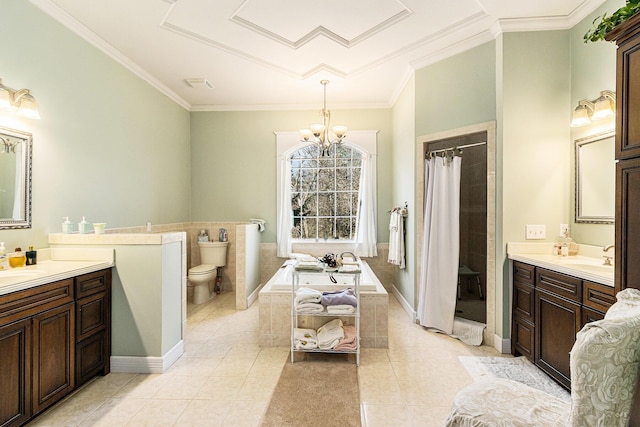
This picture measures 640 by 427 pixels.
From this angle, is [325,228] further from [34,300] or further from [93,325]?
[34,300]

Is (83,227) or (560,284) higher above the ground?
(83,227)

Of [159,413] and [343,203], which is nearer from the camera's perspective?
[159,413]

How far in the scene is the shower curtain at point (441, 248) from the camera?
130 inches

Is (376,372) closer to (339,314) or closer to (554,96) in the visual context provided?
(339,314)

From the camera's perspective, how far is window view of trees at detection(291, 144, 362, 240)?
501 cm

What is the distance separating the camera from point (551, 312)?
91.4 inches

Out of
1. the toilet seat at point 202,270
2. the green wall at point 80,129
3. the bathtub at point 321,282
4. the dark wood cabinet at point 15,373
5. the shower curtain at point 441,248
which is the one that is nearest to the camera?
the dark wood cabinet at point 15,373

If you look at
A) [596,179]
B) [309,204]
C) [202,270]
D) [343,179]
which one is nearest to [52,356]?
[202,270]

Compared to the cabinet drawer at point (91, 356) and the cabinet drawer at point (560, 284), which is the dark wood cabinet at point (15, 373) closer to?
the cabinet drawer at point (91, 356)

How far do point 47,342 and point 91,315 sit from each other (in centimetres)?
37

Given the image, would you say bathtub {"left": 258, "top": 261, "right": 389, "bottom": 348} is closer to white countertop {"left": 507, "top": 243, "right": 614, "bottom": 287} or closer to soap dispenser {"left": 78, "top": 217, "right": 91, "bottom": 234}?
white countertop {"left": 507, "top": 243, "right": 614, "bottom": 287}

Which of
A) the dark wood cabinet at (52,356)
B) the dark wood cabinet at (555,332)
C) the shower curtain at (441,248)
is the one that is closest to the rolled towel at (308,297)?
the shower curtain at (441,248)

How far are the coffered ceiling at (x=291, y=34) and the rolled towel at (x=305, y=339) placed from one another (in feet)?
8.96

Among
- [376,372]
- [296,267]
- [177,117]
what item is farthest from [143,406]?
[177,117]
